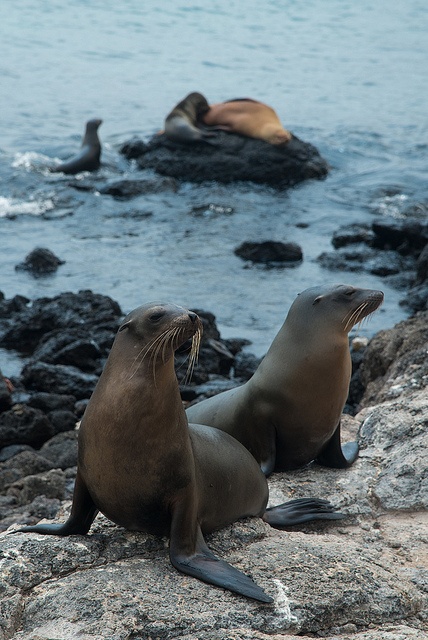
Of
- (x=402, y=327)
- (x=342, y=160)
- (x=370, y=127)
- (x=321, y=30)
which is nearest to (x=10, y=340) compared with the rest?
(x=402, y=327)

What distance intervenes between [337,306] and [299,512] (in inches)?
47.6

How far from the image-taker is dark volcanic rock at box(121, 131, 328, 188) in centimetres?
1858

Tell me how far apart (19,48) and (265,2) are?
19.4m

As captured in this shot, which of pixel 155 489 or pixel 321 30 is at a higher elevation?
pixel 155 489

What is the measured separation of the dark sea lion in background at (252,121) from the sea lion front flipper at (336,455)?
1400 cm

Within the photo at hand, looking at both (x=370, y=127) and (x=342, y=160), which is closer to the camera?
(x=342, y=160)

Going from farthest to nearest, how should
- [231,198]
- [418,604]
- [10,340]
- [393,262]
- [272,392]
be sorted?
[231,198]
[393,262]
[10,340]
[272,392]
[418,604]

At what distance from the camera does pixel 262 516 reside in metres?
4.58

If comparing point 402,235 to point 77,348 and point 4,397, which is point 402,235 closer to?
point 77,348

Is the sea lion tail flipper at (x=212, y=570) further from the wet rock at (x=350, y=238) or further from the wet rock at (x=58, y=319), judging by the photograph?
the wet rock at (x=350, y=238)

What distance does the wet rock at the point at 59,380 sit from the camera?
31.2ft

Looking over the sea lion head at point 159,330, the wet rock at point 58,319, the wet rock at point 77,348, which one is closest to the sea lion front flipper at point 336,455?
the sea lion head at point 159,330

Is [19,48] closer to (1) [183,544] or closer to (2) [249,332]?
(2) [249,332]

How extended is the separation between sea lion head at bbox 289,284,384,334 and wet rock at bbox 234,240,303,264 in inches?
347
